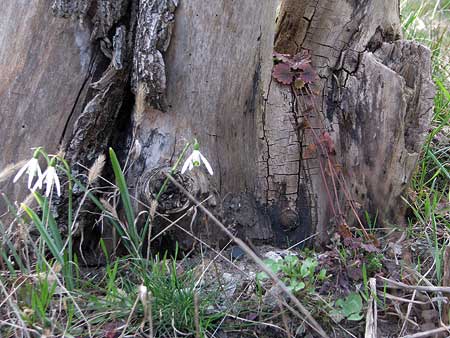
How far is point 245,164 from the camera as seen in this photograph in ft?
9.20

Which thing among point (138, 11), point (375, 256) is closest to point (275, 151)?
point (375, 256)

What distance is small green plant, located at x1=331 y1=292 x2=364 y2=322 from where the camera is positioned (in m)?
2.32

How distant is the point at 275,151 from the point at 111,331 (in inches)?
45.5

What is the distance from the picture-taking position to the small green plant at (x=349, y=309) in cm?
232

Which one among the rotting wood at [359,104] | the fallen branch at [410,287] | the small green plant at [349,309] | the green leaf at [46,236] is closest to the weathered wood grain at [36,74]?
the green leaf at [46,236]

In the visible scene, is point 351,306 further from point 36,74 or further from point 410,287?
point 36,74

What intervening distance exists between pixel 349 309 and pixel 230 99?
3.32ft

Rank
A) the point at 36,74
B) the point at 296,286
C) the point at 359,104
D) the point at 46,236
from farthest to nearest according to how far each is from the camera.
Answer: the point at 359,104
the point at 36,74
the point at 296,286
the point at 46,236

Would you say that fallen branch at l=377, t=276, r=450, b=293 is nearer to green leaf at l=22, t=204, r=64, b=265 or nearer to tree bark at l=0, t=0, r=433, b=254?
tree bark at l=0, t=0, r=433, b=254

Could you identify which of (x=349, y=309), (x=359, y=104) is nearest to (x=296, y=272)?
(x=349, y=309)

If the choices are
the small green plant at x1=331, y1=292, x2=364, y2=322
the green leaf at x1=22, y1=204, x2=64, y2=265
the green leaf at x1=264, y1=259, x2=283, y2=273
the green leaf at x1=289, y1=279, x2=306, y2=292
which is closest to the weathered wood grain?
the green leaf at x1=22, y1=204, x2=64, y2=265

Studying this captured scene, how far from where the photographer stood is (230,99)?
2660 millimetres

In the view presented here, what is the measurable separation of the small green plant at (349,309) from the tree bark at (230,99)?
1.84ft

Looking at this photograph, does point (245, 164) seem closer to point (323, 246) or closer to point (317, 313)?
point (323, 246)
